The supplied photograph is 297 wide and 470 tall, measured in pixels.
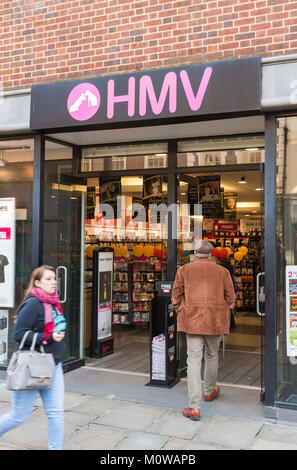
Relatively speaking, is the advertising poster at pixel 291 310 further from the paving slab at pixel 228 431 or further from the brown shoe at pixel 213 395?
the brown shoe at pixel 213 395

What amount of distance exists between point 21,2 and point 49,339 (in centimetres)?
515

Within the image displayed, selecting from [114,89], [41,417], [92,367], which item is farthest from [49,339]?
[92,367]

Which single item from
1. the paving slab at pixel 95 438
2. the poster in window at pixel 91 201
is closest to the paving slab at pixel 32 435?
the paving slab at pixel 95 438

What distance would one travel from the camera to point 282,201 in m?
5.25

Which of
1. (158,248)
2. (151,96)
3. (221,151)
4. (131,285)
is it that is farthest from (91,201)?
(151,96)

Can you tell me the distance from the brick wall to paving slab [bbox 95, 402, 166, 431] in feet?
13.0

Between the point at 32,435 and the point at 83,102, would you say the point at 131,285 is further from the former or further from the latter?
the point at 32,435

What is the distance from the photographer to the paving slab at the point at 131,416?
190 inches

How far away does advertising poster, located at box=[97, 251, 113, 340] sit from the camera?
793 cm

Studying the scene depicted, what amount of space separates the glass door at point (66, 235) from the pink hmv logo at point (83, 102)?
3.35ft

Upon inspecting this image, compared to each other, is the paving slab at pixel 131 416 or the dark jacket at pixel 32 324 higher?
the dark jacket at pixel 32 324

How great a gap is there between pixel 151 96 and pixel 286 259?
2358mm

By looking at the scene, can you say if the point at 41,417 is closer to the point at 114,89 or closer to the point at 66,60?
the point at 114,89

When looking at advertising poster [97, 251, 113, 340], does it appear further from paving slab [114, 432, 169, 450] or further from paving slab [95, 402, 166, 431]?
paving slab [114, 432, 169, 450]
